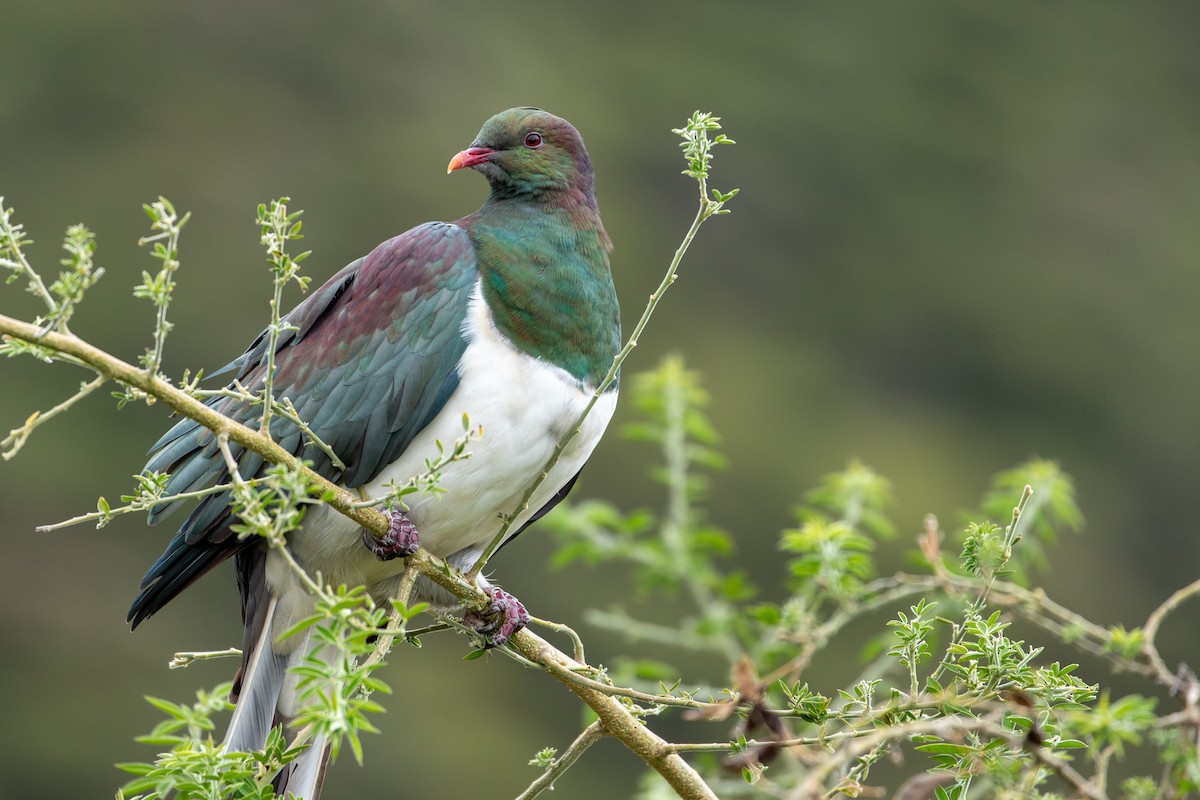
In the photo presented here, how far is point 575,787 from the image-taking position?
1181 centimetres

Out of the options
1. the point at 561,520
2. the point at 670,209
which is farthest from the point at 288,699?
the point at 670,209

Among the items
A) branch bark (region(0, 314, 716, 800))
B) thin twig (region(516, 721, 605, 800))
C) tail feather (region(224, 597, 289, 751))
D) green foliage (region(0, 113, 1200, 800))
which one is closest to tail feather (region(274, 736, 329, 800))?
tail feather (region(224, 597, 289, 751))

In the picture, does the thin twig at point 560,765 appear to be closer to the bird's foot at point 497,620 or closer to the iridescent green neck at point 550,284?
the bird's foot at point 497,620

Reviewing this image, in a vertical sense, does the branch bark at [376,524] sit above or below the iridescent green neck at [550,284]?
below

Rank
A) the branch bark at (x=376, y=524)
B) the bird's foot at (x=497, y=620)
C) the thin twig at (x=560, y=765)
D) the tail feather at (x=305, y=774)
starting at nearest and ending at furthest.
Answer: the branch bark at (x=376, y=524) → the thin twig at (x=560, y=765) → the bird's foot at (x=497, y=620) → the tail feather at (x=305, y=774)

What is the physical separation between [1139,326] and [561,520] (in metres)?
13.1

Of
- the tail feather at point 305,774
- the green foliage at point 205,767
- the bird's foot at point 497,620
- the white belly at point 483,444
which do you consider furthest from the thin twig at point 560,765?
the tail feather at point 305,774

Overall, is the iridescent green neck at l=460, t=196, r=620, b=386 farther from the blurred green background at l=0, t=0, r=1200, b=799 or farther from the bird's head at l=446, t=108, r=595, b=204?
the blurred green background at l=0, t=0, r=1200, b=799

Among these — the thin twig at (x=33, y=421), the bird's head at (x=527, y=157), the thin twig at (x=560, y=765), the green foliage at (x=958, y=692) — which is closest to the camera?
the green foliage at (x=958, y=692)

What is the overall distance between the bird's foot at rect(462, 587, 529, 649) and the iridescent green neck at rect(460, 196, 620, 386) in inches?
21.2

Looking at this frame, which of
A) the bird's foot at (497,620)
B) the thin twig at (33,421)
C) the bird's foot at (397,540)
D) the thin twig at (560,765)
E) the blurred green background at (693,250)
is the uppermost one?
the blurred green background at (693,250)

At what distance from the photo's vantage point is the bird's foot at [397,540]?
122 inches

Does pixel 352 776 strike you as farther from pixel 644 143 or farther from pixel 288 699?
pixel 288 699

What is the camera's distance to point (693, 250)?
1534 cm
